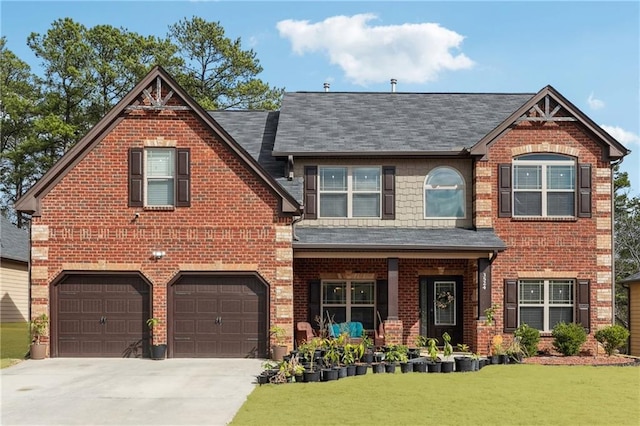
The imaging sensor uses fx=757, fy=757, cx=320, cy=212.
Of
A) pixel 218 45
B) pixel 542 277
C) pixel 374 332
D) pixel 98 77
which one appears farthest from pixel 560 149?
pixel 98 77

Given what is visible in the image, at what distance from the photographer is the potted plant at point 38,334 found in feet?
65.1

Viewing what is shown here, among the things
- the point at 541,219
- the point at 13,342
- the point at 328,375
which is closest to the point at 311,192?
the point at 541,219

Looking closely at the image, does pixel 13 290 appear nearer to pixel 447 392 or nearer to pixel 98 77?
pixel 98 77

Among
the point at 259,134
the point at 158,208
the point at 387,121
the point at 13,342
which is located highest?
the point at 387,121

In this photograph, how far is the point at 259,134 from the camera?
2580 centimetres

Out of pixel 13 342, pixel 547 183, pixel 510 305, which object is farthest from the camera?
pixel 13 342

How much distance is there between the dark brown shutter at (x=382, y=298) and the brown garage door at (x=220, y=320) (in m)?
4.25

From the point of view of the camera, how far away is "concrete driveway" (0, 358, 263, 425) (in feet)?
39.9

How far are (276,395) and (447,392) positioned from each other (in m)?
3.13

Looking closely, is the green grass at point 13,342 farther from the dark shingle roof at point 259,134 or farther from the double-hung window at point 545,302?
the double-hung window at point 545,302

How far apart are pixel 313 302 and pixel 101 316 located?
6.24 meters

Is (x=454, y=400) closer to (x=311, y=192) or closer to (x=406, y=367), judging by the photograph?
(x=406, y=367)

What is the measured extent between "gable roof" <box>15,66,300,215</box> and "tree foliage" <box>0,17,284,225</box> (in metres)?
21.1

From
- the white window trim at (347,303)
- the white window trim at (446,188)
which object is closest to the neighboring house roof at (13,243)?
the white window trim at (347,303)
